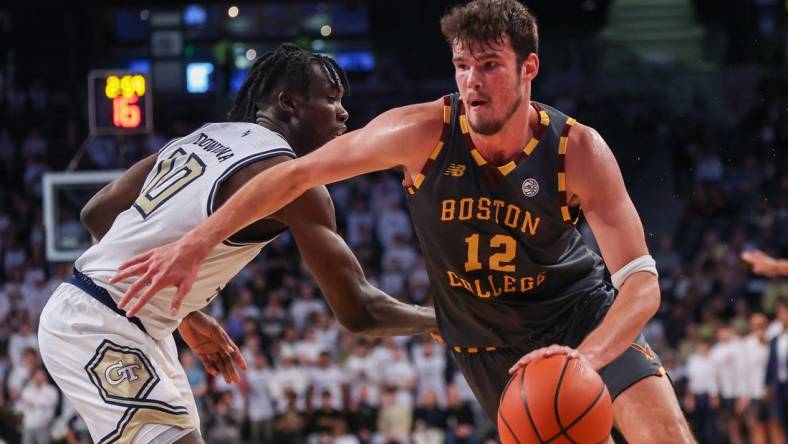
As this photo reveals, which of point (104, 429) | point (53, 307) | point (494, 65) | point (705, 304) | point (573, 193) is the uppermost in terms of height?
point (494, 65)

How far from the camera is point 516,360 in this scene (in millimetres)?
4293

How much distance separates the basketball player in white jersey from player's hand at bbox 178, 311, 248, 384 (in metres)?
0.39

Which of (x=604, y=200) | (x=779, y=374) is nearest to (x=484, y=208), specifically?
(x=604, y=200)

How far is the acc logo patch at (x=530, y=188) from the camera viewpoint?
391 centimetres

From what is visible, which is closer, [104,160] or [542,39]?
[104,160]

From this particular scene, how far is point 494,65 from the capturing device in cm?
381

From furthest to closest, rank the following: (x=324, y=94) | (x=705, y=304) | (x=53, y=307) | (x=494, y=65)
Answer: (x=705, y=304)
(x=324, y=94)
(x=53, y=307)
(x=494, y=65)

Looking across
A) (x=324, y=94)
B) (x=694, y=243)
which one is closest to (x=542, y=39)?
(x=694, y=243)

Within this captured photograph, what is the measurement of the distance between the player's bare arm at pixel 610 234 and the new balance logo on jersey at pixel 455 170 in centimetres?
37

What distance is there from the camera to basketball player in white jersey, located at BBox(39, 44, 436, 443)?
3.81 m

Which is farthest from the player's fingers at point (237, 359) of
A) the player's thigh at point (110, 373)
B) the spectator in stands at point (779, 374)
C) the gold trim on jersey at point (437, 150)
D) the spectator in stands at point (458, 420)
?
the spectator in stands at point (458, 420)

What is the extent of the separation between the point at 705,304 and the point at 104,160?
9436mm

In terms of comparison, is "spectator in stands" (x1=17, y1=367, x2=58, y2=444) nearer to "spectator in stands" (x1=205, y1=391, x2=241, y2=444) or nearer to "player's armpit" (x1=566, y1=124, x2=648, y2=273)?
"spectator in stands" (x1=205, y1=391, x2=241, y2=444)

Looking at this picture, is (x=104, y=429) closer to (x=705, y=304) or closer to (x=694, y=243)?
(x=705, y=304)
